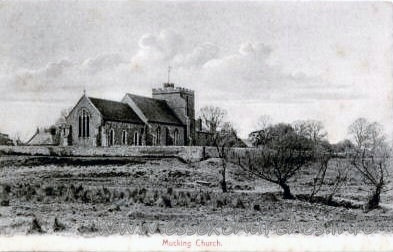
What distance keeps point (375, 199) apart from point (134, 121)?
3697mm

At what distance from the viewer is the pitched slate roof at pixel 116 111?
6.60m

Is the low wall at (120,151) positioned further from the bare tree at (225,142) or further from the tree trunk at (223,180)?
the tree trunk at (223,180)

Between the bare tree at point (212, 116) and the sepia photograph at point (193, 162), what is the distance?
0.04 metres

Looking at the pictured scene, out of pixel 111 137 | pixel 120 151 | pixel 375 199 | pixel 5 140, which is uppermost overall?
pixel 111 137

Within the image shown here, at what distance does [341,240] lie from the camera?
5.31 metres

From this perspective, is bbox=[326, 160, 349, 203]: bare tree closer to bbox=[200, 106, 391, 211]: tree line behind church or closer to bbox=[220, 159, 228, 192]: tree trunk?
bbox=[200, 106, 391, 211]: tree line behind church

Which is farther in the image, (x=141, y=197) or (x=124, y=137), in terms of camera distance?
(x=124, y=137)

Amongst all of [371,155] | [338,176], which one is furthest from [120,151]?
[371,155]

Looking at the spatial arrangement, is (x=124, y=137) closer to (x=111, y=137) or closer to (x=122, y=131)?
(x=122, y=131)

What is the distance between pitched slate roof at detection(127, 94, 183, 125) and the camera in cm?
741

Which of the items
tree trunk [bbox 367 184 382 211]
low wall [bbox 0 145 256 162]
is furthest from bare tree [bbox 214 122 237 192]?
tree trunk [bbox 367 184 382 211]

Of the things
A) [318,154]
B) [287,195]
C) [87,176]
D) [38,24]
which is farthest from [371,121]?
[38,24]

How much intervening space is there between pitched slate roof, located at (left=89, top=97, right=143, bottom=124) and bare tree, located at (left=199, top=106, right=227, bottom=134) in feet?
3.44

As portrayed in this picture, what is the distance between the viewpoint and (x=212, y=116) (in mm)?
6457
